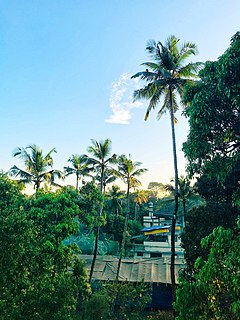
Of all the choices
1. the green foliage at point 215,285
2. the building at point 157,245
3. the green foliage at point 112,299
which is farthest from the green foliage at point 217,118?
the building at point 157,245

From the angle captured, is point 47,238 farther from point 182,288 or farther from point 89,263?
point 89,263

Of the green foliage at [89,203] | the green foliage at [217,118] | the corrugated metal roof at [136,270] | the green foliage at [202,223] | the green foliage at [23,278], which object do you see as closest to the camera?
the green foliage at [23,278]

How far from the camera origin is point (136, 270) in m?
18.4

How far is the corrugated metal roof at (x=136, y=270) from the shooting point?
56.5 feet

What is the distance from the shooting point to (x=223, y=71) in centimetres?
791

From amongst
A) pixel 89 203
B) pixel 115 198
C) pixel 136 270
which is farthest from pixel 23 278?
pixel 115 198

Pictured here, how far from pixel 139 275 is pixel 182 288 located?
538 inches

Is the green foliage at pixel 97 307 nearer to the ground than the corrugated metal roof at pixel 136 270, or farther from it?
nearer to the ground

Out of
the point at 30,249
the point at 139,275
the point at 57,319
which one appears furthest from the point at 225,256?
the point at 139,275

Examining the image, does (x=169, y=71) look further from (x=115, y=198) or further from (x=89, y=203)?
(x=115, y=198)

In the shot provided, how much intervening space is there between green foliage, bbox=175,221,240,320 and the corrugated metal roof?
12.8 meters

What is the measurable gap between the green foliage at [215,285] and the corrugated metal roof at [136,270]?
12.8 m

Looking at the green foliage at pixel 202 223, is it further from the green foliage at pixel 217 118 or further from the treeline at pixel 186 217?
the green foliage at pixel 217 118

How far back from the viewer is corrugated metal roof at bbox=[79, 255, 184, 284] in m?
17.2
